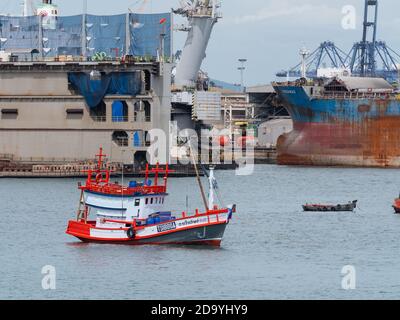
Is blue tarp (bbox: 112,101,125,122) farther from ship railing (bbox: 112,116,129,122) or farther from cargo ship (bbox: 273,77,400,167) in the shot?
cargo ship (bbox: 273,77,400,167)

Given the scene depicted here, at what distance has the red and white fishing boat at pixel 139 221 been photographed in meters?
55.8

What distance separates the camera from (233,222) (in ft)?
226

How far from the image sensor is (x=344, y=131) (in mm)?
117000

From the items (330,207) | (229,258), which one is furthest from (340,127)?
(229,258)

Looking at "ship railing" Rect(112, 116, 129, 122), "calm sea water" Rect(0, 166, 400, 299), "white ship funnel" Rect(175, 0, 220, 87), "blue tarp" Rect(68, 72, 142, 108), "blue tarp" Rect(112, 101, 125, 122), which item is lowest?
"calm sea water" Rect(0, 166, 400, 299)

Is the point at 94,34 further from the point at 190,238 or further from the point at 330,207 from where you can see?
the point at 190,238

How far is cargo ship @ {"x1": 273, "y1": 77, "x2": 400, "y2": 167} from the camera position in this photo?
115875 millimetres

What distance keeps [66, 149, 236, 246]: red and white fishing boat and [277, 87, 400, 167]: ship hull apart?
6007 cm

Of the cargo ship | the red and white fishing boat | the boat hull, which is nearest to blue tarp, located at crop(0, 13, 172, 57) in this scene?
the cargo ship

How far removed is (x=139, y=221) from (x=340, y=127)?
62.1 meters

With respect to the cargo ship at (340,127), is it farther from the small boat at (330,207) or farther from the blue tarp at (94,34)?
the small boat at (330,207)

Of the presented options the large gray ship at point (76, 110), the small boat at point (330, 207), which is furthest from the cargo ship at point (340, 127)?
the small boat at point (330, 207)

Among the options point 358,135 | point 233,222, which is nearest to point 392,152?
point 358,135

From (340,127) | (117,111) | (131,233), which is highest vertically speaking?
(117,111)
